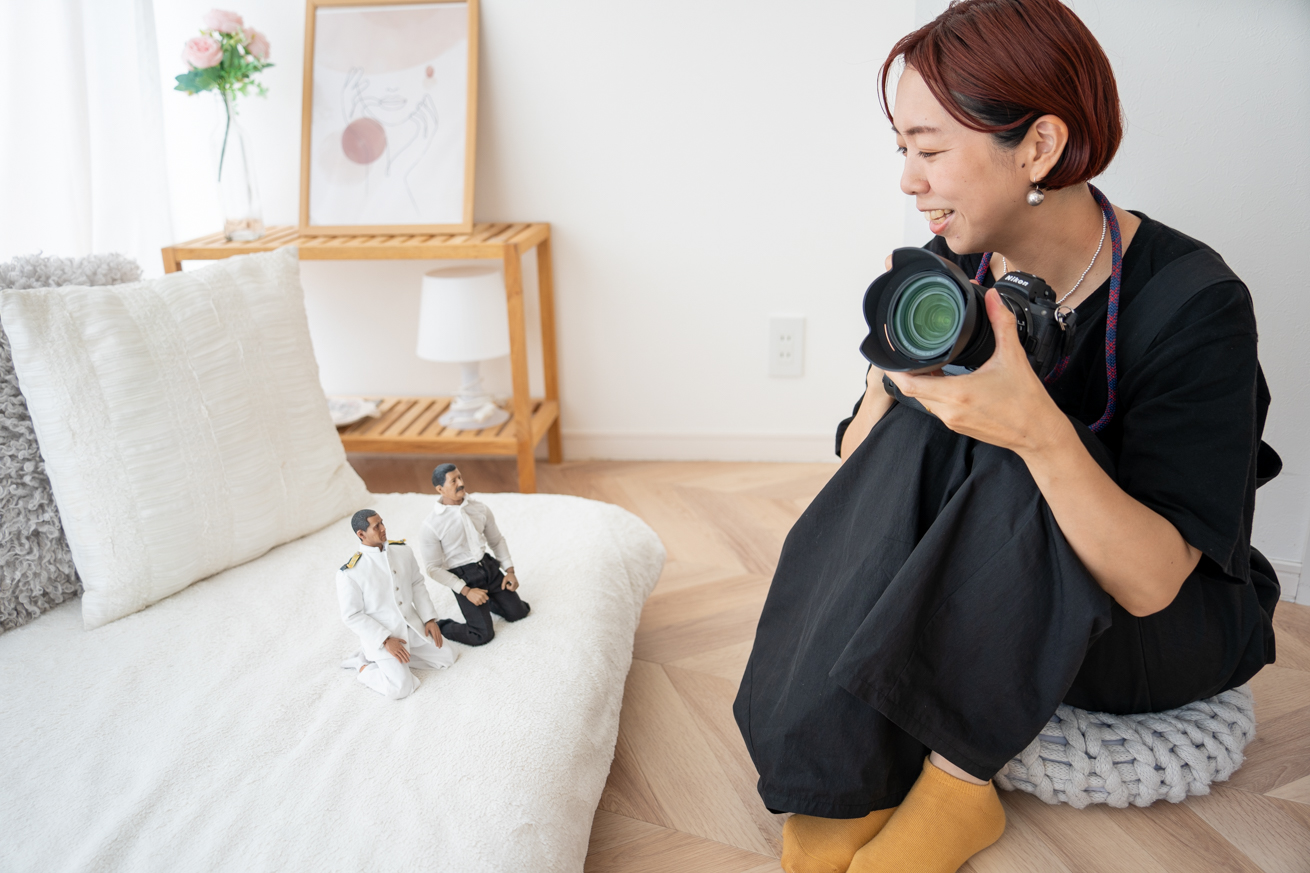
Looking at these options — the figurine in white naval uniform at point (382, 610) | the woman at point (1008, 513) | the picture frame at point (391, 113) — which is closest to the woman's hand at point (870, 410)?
the woman at point (1008, 513)

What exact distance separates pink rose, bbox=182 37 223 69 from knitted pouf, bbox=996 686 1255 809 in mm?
1751

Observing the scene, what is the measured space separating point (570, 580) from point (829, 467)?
101cm

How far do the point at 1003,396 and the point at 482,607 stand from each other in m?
0.66

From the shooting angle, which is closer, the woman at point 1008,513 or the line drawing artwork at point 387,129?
the woman at point 1008,513

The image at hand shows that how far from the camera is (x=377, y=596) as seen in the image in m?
1.00

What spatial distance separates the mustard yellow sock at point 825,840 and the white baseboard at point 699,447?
3.85ft

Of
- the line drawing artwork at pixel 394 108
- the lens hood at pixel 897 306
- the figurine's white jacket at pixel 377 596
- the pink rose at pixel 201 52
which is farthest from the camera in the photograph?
the line drawing artwork at pixel 394 108

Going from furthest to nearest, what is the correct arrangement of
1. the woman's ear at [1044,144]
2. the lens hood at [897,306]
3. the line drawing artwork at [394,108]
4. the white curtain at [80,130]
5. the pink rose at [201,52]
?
the line drawing artwork at [394,108]
the pink rose at [201,52]
the white curtain at [80,130]
the woman's ear at [1044,144]
the lens hood at [897,306]

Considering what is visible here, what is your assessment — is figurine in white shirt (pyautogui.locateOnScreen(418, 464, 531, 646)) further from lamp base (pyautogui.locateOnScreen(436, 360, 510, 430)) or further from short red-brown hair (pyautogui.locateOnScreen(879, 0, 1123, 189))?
lamp base (pyautogui.locateOnScreen(436, 360, 510, 430))

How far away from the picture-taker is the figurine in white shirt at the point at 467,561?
3.57 feet

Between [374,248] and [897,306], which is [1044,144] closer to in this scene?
[897,306]

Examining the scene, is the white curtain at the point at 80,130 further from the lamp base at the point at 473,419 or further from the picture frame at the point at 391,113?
the lamp base at the point at 473,419

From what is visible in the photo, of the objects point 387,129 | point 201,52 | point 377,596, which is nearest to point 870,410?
point 377,596

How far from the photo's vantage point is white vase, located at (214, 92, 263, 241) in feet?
5.90
